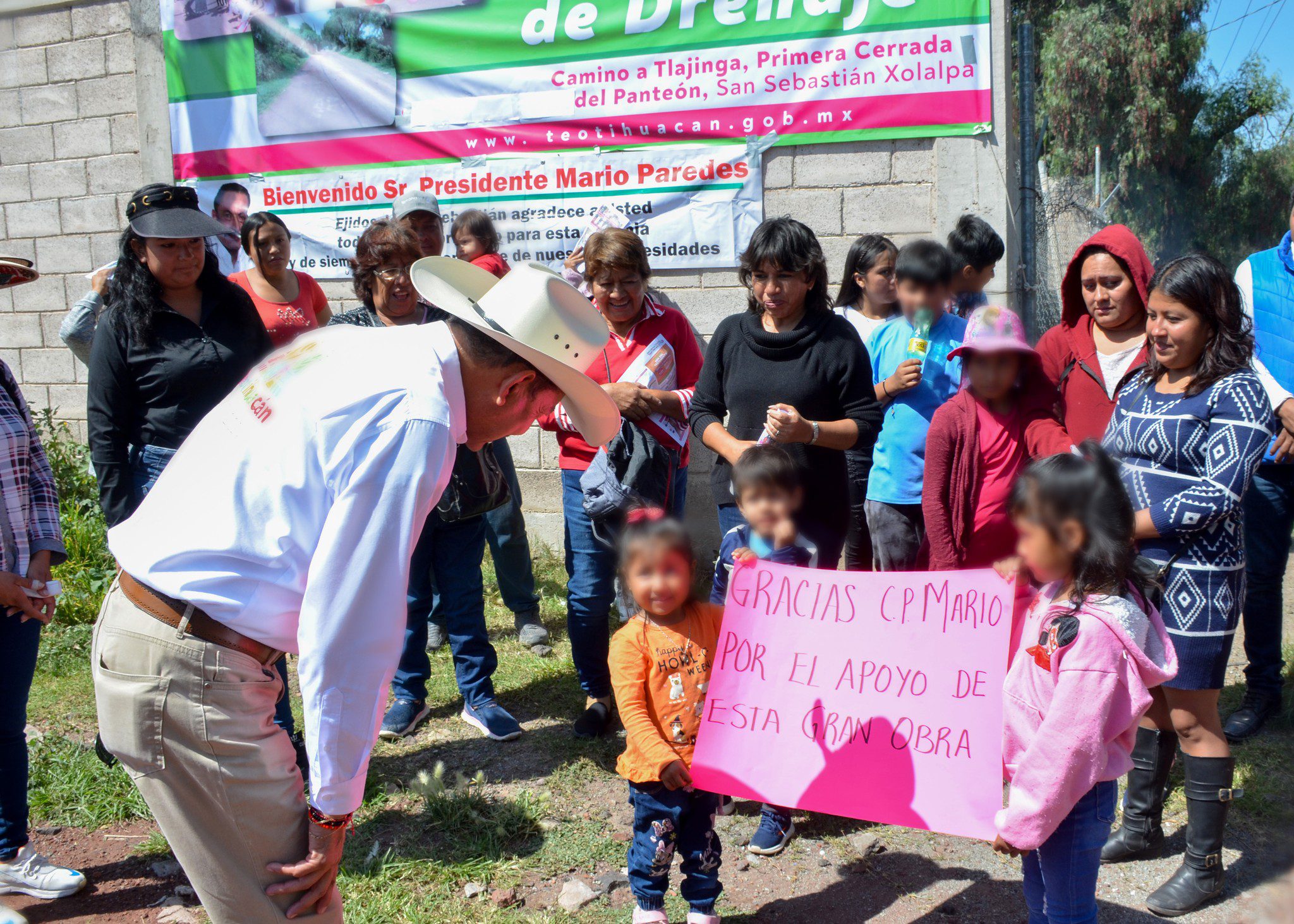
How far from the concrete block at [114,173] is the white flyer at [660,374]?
491 centimetres

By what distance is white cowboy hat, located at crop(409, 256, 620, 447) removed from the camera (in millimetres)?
1848

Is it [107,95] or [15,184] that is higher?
[107,95]

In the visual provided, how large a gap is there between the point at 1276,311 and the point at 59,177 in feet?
25.2

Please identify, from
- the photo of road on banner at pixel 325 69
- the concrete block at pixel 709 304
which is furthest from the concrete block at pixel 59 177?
the concrete block at pixel 709 304

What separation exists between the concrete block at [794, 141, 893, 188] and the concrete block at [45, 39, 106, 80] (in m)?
5.08

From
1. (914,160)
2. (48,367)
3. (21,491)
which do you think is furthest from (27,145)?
(914,160)

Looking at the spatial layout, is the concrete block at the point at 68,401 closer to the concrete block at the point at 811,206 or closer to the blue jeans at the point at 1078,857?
the concrete block at the point at 811,206

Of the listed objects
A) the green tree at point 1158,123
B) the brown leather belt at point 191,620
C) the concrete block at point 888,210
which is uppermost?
the green tree at point 1158,123

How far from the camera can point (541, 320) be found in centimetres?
189

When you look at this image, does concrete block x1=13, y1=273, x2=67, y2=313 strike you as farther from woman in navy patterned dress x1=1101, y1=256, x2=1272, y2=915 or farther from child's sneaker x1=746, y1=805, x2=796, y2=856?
woman in navy patterned dress x1=1101, y1=256, x2=1272, y2=915

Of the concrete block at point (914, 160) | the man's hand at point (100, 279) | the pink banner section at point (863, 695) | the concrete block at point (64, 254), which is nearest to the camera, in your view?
the pink banner section at point (863, 695)

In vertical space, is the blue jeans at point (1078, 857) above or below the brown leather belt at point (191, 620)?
below

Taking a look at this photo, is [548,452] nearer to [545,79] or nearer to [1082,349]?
[545,79]

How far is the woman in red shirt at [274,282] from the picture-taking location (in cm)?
490
